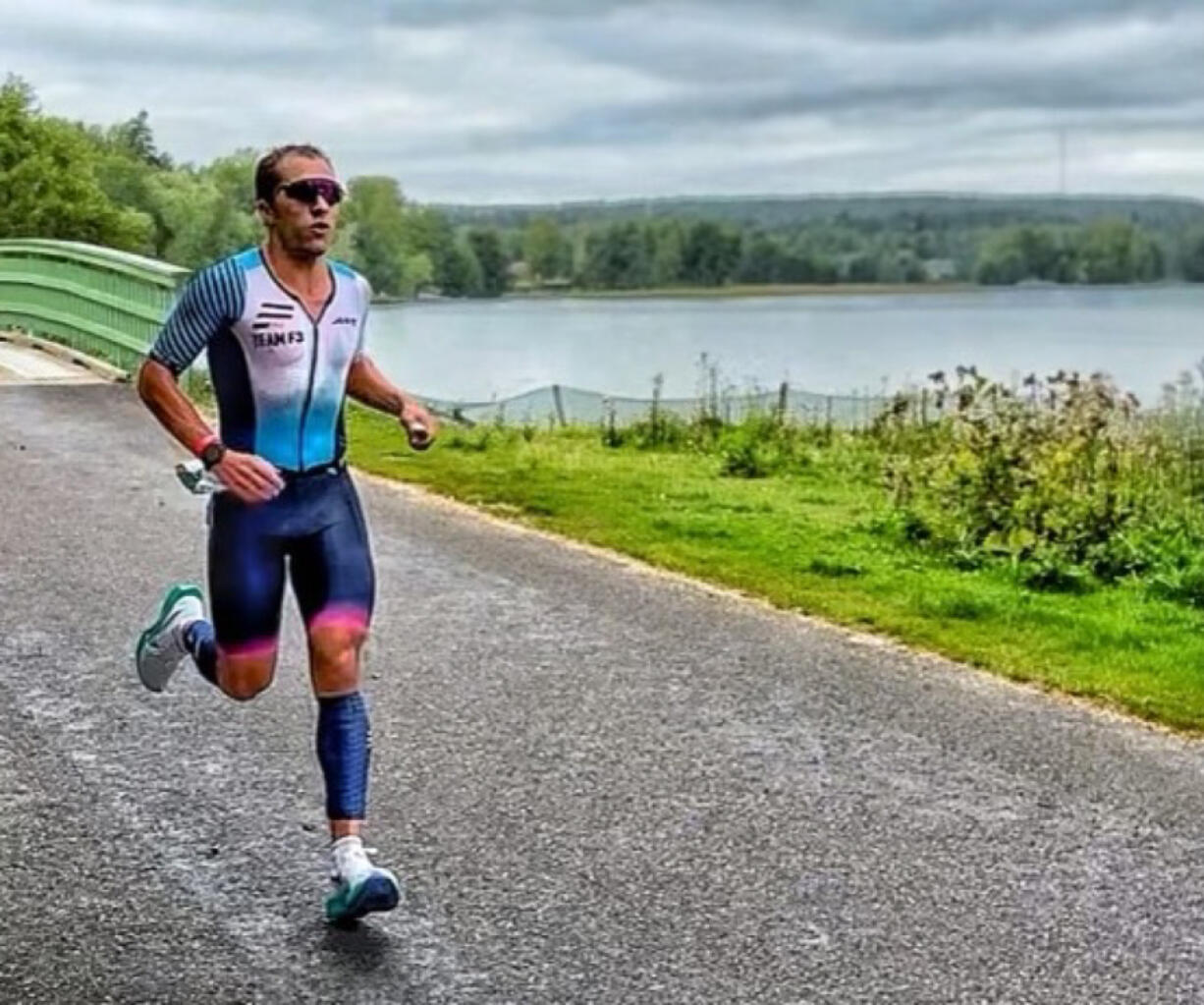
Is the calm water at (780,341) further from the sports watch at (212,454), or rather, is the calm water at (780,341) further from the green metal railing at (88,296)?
the sports watch at (212,454)

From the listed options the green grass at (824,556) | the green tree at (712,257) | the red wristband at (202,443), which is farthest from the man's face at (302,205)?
the green tree at (712,257)

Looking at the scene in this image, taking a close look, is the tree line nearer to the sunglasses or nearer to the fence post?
the fence post

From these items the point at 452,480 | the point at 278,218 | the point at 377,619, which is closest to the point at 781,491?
the point at 452,480

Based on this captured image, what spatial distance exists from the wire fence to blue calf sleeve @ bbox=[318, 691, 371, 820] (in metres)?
10.5

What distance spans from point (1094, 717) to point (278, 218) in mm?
3108

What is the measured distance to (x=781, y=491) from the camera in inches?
449

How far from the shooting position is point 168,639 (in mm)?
4848

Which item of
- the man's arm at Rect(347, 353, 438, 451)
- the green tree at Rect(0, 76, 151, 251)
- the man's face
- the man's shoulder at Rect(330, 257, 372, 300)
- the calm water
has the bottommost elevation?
the calm water

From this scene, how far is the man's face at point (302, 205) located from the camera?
4.14m

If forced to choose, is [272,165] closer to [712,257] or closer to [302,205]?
[302,205]

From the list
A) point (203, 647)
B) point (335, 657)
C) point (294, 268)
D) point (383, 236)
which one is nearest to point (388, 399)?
point (294, 268)

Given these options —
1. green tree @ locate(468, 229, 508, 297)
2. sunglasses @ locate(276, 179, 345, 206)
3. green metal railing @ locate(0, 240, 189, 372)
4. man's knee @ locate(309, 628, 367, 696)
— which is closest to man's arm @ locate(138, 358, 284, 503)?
man's knee @ locate(309, 628, 367, 696)

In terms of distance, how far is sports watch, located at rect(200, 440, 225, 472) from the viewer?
13.3 feet

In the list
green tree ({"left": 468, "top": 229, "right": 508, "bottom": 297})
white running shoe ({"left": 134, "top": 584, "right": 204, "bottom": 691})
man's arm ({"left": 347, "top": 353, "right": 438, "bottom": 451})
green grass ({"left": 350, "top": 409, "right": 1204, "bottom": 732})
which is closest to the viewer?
man's arm ({"left": 347, "top": 353, "right": 438, "bottom": 451})
